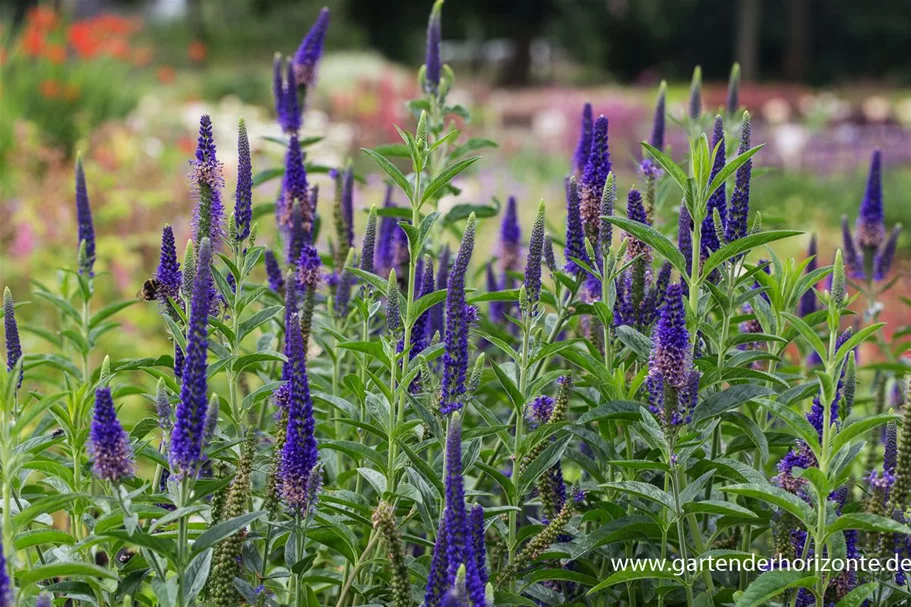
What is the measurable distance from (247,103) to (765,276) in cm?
1861

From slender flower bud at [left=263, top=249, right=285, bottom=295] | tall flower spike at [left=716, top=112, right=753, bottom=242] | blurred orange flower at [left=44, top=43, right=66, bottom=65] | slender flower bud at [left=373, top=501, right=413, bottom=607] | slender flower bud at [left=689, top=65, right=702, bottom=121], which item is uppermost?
blurred orange flower at [left=44, top=43, right=66, bottom=65]

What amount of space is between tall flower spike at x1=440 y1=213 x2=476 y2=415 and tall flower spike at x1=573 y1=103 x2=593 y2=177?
916 mm

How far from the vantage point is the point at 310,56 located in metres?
3.06

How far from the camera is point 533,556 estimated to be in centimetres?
185

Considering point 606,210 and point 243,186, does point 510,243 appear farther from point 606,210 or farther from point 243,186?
point 243,186

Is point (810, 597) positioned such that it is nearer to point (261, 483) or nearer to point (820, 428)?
point (820, 428)

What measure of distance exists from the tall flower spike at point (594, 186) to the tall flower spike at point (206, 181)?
0.82m

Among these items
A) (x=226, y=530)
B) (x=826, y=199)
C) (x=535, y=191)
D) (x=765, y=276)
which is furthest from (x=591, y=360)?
(x=826, y=199)

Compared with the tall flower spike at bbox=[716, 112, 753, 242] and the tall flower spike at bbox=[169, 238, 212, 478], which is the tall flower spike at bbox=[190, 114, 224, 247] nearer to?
the tall flower spike at bbox=[169, 238, 212, 478]

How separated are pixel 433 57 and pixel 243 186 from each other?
3.38 ft

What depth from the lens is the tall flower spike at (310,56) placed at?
3.02 metres

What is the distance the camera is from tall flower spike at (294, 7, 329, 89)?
9.92 feet

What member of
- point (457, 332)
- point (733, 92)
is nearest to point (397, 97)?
point (733, 92)

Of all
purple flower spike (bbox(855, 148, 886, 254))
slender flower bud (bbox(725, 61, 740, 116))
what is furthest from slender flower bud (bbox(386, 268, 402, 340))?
purple flower spike (bbox(855, 148, 886, 254))
